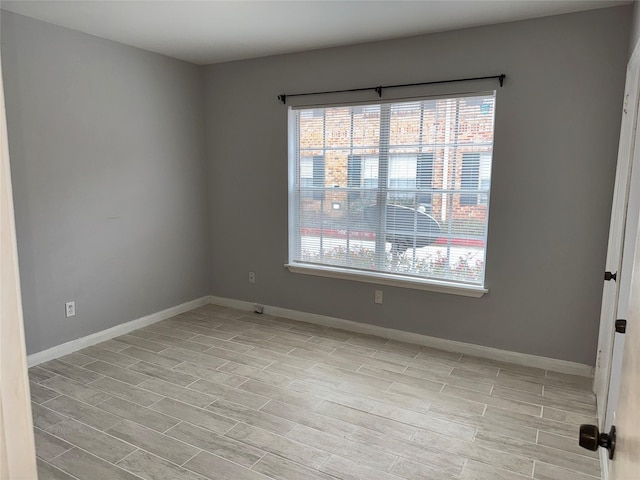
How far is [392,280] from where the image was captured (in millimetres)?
3779

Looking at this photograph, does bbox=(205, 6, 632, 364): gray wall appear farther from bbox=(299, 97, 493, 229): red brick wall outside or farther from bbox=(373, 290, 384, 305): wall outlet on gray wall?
bbox=(299, 97, 493, 229): red brick wall outside

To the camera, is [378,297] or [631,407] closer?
[631,407]

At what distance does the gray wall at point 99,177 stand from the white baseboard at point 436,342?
3.42 feet

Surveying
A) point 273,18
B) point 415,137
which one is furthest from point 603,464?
point 273,18

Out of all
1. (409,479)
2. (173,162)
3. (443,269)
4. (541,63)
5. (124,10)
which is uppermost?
(124,10)

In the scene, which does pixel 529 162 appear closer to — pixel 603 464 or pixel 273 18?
pixel 603 464

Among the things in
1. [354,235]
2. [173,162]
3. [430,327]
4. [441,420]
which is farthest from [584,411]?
[173,162]

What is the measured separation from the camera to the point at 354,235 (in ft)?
13.1

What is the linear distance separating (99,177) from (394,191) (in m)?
2.54

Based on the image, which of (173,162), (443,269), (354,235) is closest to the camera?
(443,269)

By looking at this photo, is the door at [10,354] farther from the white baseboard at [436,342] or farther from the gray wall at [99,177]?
→ the white baseboard at [436,342]

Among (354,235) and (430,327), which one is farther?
(354,235)

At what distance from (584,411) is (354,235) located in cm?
219

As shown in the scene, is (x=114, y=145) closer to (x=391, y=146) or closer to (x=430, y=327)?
(x=391, y=146)
